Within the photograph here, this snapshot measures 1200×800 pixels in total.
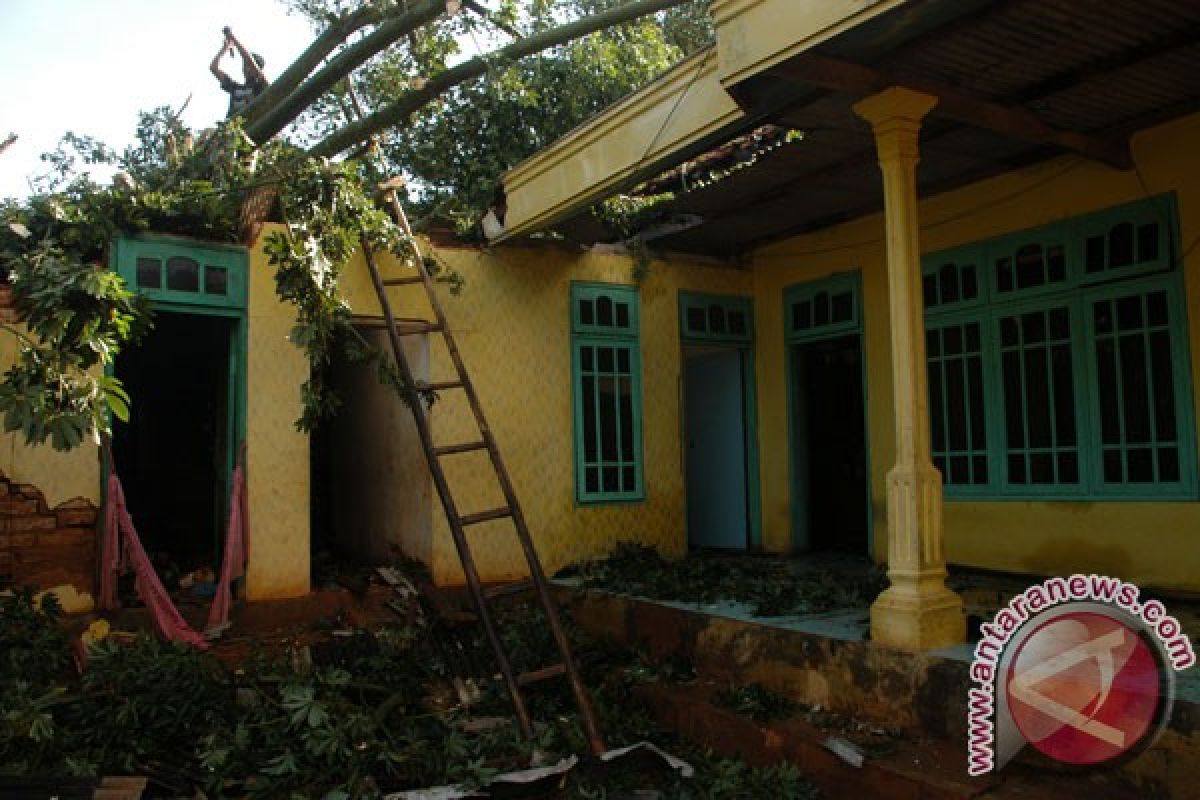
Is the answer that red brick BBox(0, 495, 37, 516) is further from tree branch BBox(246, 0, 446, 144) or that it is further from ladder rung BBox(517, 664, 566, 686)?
tree branch BBox(246, 0, 446, 144)

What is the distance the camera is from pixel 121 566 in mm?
5500

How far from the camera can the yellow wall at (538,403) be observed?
6957 millimetres

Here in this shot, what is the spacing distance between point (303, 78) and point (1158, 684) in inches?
413

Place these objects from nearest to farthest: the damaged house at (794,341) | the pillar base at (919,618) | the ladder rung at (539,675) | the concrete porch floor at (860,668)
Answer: the concrete porch floor at (860,668), the pillar base at (919,618), the damaged house at (794,341), the ladder rung at (539,675)

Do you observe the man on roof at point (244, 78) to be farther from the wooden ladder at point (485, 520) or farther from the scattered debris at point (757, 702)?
the scattered debris at point (757, 702)

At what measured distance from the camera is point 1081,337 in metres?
5.76

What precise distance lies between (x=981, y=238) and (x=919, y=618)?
133 inches

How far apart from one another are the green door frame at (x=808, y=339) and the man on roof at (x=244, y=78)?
643 cm

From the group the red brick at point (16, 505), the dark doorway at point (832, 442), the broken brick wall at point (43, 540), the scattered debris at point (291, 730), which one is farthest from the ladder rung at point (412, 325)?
the dark doorway at point (832, 442)

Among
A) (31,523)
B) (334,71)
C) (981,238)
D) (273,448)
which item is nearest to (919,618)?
(981,238)

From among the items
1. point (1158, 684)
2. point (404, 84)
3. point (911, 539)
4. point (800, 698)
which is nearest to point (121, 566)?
point (800, 698)

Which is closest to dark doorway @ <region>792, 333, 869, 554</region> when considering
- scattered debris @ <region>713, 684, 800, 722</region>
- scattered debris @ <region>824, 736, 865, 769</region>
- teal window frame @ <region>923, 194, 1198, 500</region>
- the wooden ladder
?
teal window frame @ <region>923, 194, 1198, 500</region>

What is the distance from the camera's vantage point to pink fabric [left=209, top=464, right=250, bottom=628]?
5629 mm

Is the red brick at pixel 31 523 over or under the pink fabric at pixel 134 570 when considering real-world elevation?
over
